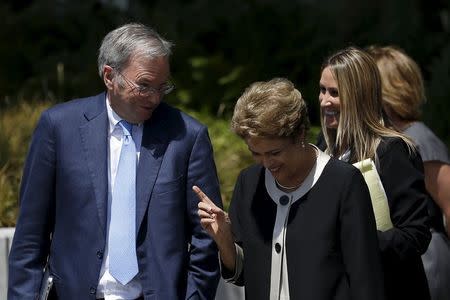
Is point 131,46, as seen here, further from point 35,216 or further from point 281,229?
point 281,229

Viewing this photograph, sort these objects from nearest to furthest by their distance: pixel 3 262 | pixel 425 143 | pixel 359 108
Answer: pixel 359 108
pixel 425 143
pixel 3 262

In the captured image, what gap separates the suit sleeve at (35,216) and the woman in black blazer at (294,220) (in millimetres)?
708

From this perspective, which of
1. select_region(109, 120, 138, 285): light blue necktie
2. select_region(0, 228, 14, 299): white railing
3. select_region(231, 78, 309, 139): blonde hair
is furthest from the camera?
select_region(0, 228, 14, 299): white railing

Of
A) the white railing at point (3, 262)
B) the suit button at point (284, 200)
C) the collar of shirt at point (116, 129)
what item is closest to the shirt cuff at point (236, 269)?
the suit button at point (284, 200)

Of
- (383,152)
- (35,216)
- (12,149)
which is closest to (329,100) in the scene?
(383,152)

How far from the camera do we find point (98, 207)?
4.89 meters

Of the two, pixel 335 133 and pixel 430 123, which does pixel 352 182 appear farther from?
pixel 430 123

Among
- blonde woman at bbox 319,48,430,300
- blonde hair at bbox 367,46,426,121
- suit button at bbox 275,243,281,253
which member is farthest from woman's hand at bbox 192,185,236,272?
blonde hair at bbox 367,46,426,121

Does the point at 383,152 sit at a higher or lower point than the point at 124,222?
higher

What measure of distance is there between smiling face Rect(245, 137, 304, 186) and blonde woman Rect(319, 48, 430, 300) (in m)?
0.55

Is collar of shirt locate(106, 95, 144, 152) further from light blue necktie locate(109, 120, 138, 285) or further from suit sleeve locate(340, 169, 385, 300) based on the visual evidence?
suit sleeve locate(340, 169, 385, 300)

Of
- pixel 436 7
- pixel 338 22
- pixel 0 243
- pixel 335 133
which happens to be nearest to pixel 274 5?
pixel 338 22

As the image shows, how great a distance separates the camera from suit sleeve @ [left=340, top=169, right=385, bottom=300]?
4.45m

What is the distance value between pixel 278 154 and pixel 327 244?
393 millimetres
